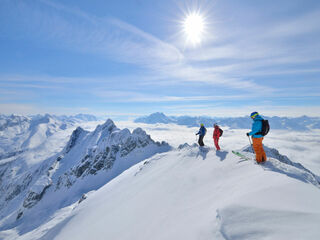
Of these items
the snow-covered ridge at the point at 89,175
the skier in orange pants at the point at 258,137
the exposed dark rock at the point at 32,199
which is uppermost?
the skier in orange pants at the point at 258,137

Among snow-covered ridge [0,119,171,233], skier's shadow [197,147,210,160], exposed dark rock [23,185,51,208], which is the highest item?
skier's shadow [197,147,210,160]

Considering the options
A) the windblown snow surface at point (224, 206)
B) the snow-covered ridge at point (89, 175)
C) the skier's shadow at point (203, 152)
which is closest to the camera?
the windblown snow surface at point (224, 206)

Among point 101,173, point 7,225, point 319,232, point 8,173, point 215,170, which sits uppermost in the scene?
point 319,232

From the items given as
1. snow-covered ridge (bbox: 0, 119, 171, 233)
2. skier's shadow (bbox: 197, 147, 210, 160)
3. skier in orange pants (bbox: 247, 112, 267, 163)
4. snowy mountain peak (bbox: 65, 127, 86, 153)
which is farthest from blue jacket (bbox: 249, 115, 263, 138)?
snowy mountain peak (bbox: 65, 127, 86, 153)

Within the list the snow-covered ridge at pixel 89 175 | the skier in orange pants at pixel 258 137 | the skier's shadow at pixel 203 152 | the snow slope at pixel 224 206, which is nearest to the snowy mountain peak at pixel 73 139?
the snow-covered ridge at pixel 89 175

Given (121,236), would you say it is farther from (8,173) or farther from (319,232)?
(8,173)

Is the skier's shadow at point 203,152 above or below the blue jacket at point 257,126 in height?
below

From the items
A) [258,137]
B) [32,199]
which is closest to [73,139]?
[32,199]

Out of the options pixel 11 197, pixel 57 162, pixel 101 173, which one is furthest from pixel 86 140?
pixel 11 197

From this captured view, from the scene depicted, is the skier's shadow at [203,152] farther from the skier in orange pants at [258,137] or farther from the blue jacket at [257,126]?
the blue jacket at [257,126]

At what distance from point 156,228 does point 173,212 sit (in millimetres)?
1079

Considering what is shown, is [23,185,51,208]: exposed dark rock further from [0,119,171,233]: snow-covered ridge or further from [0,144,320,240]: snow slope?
[0,144,320,240]: snow slope

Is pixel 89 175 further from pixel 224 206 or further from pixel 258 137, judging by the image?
pixel 224 206

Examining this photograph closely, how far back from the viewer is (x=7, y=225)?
68.4 m
